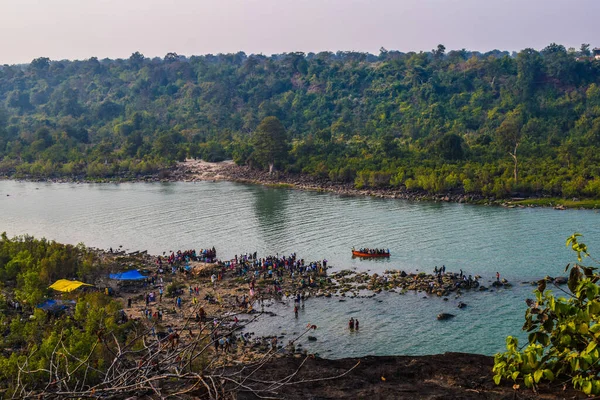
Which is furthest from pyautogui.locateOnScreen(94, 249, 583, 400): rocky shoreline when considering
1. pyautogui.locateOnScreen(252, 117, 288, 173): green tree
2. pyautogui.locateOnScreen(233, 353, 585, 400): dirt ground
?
pyautogui.locateOnScreen(252, 117, 288, 173): green tree

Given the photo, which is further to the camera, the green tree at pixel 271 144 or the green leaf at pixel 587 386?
the green tree at pixel 271 144

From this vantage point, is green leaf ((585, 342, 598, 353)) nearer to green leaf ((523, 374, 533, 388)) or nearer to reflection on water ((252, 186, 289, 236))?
green leaf ((523, 374, 533, 388))

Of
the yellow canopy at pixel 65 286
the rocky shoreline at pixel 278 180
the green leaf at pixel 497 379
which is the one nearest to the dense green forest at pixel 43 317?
the yellow canopy at pixel 65 286

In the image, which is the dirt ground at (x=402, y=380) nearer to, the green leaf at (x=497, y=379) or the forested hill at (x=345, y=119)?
the green leaf at (x=497, y=379)

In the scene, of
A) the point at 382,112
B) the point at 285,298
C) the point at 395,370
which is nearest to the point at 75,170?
the point at 382,112

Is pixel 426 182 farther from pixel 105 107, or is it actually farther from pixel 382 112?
pixel 105 107
